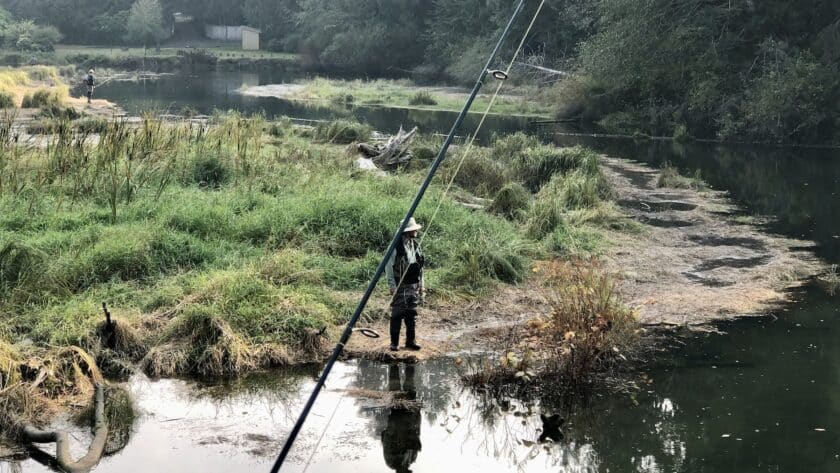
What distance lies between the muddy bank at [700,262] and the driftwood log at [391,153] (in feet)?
15.7

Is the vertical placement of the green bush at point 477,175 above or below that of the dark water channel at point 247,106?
above

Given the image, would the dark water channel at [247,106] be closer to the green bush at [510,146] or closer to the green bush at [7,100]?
the green bush at [7,100]

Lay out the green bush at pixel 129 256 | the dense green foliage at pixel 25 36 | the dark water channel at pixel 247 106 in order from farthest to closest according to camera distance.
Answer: the dense green foliage at pixel 25 36
the dark water channel at pixel 247 106
the green bush at pixel 129 256

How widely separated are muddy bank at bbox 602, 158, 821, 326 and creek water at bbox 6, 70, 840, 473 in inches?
34.0

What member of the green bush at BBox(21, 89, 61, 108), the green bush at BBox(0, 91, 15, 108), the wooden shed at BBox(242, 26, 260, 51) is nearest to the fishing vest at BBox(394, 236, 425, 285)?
the green bush at BBox(0, 91, 15, 108)

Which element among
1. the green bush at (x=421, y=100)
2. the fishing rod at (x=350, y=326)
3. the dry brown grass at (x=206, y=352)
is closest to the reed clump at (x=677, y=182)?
the dry brown grass at (x=206, y=352)

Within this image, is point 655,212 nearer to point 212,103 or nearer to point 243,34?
point 212,103

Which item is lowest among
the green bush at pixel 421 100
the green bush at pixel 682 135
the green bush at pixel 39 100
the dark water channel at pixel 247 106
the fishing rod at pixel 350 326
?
the dark water channel at pixel 247 106

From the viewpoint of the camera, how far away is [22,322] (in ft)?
31.2

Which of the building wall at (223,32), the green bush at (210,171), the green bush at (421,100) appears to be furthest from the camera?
the building wall at (223,32)

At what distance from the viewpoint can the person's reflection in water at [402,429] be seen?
7398mm

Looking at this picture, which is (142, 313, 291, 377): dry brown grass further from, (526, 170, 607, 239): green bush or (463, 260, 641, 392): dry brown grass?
(526, 170, 607, 239): green bush

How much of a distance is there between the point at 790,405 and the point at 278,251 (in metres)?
6.48

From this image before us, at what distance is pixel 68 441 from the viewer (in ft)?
23.8
